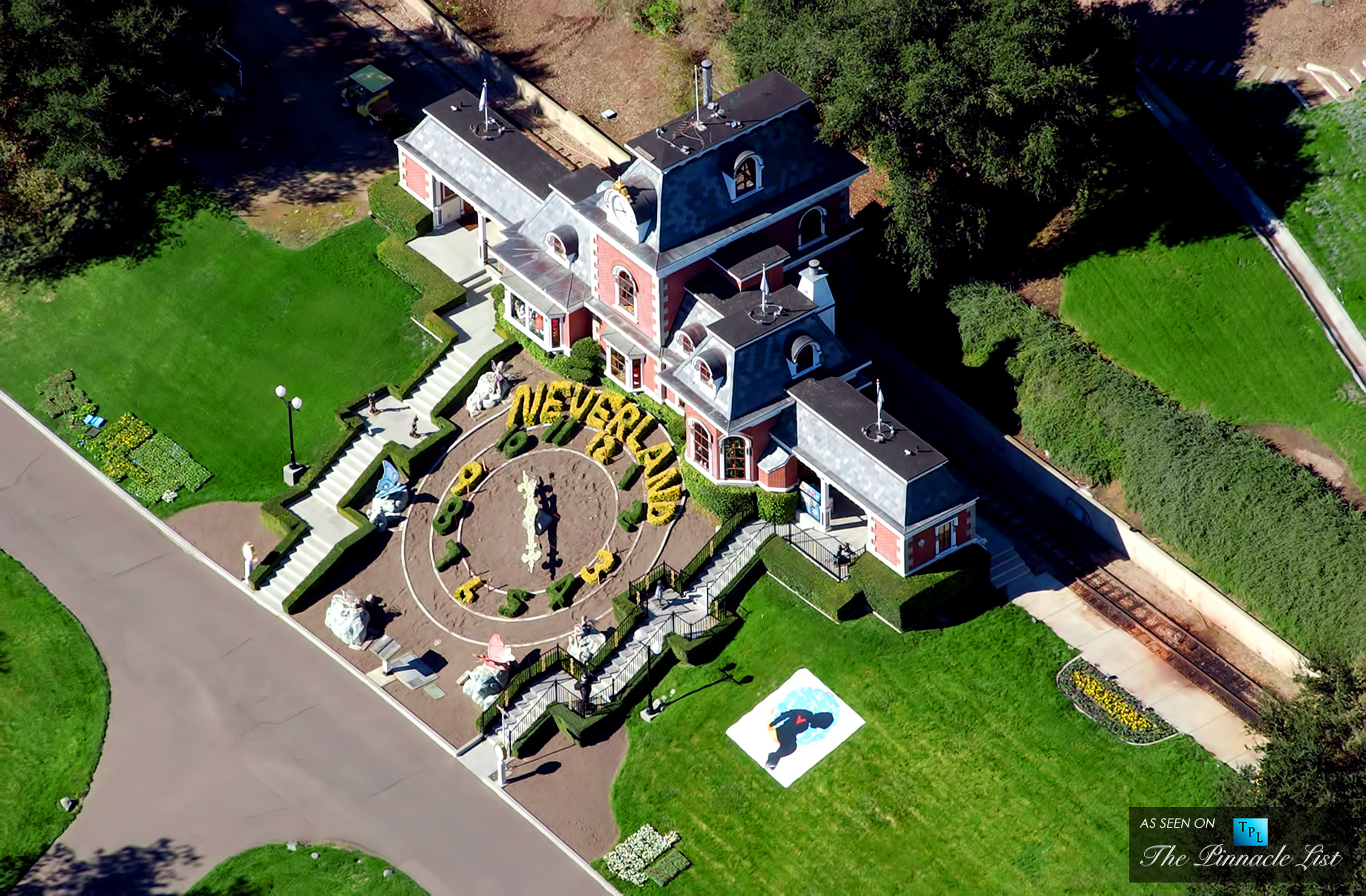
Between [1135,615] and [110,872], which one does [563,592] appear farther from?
[1135,615]

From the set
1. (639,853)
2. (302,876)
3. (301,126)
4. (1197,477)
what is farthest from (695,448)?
(301,126)

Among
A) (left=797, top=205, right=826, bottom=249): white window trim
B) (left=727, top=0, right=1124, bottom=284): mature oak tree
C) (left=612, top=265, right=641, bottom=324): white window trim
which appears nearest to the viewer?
(left=727, top=0, right=1124, bottom=284): mature oak tree

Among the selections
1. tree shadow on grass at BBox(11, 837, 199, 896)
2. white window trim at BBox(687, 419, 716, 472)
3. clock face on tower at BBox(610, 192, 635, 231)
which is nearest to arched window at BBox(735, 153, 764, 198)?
clock face on tower at BBox(610, 192, 635, 231)

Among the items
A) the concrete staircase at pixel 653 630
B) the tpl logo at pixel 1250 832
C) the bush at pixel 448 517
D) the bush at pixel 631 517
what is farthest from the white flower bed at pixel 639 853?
the tpl logo at pixel 1250 832

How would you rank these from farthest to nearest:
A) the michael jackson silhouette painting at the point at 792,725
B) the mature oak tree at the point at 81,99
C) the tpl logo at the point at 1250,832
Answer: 1. the mature oak tree at the point at 81,99
2. the michael jackson silhouette painting at the point at 792,725
3. the tpl logo at the point at 1250,832

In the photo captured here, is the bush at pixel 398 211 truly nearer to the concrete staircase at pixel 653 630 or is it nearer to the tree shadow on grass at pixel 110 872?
the concrete staircase at pixel 653 630

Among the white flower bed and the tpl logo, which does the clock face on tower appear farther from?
the tpl logo
